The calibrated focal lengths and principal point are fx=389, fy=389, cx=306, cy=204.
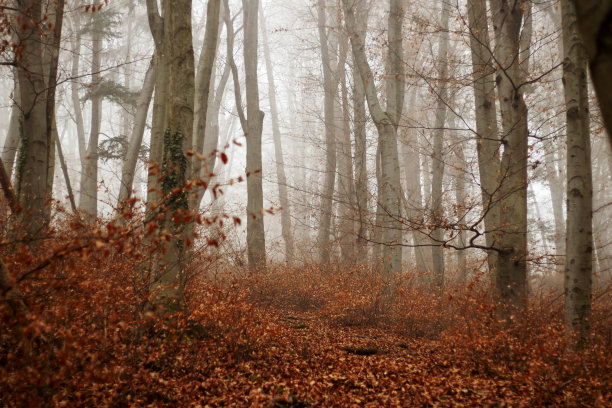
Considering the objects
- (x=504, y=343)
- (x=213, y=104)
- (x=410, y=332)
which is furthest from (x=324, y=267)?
(x=213, y=104)

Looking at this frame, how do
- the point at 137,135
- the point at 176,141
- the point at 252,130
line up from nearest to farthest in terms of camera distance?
the point at 176,141 → the point at 137,135 → the point at 252,130

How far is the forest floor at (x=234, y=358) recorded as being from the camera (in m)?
2.90

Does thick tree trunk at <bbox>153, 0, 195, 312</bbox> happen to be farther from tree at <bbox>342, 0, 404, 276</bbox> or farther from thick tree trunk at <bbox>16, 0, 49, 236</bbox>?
tree at <bbox>342, 0, 404, 276</bbox>

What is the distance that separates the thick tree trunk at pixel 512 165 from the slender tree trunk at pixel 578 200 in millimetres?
581

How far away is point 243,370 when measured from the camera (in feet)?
13.6

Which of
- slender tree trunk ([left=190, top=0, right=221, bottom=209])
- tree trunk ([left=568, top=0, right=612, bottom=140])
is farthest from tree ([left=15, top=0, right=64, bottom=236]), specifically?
tree trunk ([left=568, top=0, right=612, bottom=140])

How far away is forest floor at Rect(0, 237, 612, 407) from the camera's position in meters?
2.90

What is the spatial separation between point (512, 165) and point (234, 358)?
4497 millimetres

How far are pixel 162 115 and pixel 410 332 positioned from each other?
603 cm

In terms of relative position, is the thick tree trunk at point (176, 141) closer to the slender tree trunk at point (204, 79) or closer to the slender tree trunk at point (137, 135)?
the slender tree trunk at point (204, 79)

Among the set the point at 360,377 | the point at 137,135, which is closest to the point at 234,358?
the point at 360,377

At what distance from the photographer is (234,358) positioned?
14.4ft

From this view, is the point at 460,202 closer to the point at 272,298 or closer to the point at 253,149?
the point at 253,149

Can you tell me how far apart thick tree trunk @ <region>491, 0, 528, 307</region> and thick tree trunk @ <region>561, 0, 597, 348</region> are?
58 centimetres
